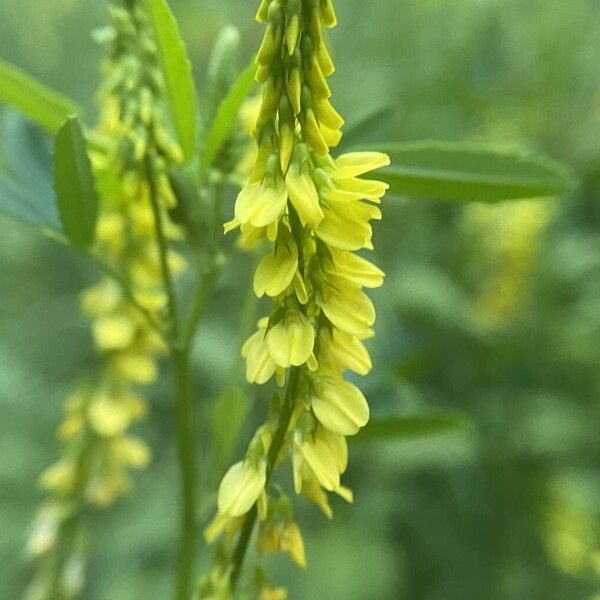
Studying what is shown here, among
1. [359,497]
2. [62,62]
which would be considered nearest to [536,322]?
[359,497]

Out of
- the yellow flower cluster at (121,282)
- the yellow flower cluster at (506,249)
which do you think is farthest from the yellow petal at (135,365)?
the yellow flower cluster at (506,249)

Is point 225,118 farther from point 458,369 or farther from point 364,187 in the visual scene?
point 458,369

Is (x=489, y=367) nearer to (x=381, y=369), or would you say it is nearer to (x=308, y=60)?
(x=381, y=369)

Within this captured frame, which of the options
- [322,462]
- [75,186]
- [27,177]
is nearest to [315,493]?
[322,462]

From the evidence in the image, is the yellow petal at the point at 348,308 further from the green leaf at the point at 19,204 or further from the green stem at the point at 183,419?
the green leaf at the point at 19,204

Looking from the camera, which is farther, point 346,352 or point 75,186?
point 75,186
